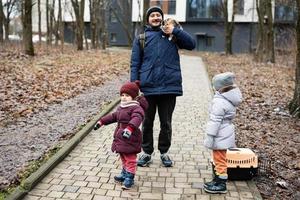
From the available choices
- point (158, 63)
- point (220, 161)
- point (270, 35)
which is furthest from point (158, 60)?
point (270, 35)

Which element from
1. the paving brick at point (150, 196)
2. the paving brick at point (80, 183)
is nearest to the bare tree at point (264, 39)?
the paving brick at point (80, 183)

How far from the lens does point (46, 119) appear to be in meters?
9.67

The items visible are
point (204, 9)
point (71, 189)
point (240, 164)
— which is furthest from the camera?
point (204, 9)

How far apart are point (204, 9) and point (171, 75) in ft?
172

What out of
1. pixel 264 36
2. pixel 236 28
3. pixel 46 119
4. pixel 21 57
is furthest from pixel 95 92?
pixel 236 28

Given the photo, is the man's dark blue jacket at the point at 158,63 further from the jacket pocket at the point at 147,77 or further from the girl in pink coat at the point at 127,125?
the girl in pink coat at the point at 127,125

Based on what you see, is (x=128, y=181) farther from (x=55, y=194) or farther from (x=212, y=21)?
(x=212, y=21)

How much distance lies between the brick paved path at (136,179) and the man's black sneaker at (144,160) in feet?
0.28

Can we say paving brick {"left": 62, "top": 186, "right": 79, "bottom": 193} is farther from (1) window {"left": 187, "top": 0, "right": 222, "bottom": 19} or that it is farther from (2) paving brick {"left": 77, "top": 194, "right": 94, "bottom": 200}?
(1) window {"left": 187, "top": 0, "right": 222, "bottom": 19}

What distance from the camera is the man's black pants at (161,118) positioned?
6.48 meters

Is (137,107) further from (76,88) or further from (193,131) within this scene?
(76,88)

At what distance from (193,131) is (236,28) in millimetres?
49785

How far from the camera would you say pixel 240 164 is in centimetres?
608

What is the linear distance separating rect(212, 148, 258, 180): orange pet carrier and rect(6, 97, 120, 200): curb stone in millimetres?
2316
